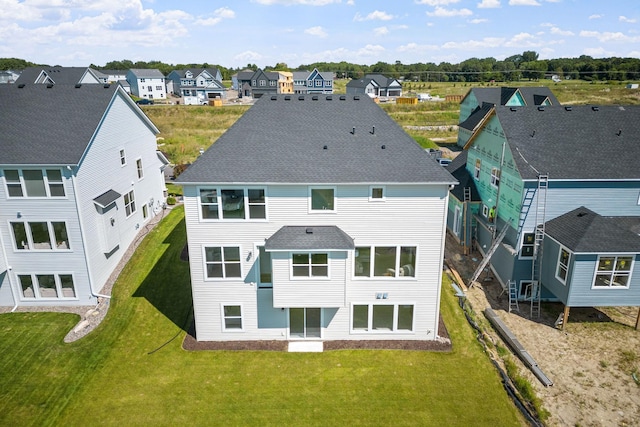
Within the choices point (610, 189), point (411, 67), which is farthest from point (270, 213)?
point (411, 67)

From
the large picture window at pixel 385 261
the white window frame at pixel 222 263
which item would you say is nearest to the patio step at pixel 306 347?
the large picture window at pixel 385 261

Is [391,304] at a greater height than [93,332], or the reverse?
[391,304]

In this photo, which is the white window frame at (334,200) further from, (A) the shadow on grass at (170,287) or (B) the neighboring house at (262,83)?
(B) the neighboring house at (262,83)

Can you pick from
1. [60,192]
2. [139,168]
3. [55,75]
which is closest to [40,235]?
[60,192]

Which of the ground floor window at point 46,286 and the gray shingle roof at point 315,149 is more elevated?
the gray shingle roof at point 315,149

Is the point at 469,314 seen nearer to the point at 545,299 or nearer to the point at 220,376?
the point at 545,299

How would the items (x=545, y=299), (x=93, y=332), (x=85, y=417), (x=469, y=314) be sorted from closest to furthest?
(x=85, y=417) < (x=93, y=332) < (x=469, y=314) < (x=545, y=299)

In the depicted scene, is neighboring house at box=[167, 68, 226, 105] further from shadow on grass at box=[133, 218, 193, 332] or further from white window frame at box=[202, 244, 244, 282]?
white window frame at box=[202, 244, 244, 282]
